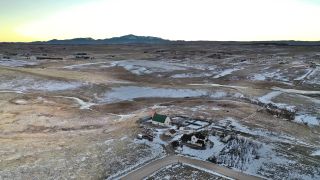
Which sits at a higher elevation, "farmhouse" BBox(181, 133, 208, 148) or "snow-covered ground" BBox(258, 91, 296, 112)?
"farmhouse" BBox(181, 133, 208, 148)

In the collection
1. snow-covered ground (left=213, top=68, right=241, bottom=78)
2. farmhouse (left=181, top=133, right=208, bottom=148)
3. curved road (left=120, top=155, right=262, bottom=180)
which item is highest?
farmhouse (left=181, top=133, right=208, bottom=148)

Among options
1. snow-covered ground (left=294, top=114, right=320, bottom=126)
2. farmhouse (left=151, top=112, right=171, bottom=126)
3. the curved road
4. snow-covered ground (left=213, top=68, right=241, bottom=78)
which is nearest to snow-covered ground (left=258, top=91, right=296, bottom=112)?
snow-covered ground (left=294, top=114, right=320, bottom=126)

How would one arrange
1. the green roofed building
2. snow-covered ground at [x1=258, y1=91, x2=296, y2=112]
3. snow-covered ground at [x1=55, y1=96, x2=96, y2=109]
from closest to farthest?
the green roofed building
snow-covered ground at [x1=258, y1=91, x2=296, y2=112]
snow-covered ground at [x1=55, y1=96, x2=96, y2=109]

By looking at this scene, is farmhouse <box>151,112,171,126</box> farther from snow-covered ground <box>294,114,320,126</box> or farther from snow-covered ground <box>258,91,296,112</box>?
snow-covered ground <box>258,91,296,112</box>

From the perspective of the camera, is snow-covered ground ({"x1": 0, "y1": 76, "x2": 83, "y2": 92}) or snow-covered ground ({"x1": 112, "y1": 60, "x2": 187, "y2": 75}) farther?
snow-covered ground ({"x1": 112, "y1": 60, "x2": 187, "y2": 75})

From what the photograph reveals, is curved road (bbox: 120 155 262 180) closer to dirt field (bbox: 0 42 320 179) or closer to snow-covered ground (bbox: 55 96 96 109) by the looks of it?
dirt field (bbox: 0 42 320 179)

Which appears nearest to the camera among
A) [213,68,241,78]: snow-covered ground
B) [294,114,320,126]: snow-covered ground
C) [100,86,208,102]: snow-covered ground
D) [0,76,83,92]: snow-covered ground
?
[294,114,320,126]: snow-covered ground

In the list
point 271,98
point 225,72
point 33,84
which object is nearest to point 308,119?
point 271,98

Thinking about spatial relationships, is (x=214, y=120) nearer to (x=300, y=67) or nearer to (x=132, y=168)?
Answer: (x=132, y=168)

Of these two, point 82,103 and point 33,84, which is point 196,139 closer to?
point 82,103
